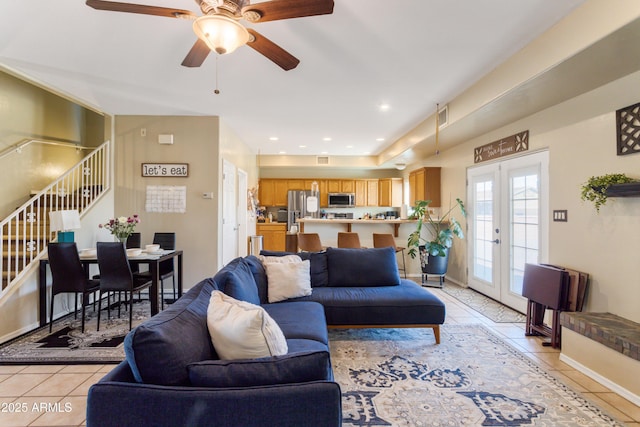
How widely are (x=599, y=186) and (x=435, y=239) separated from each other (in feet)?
9.22

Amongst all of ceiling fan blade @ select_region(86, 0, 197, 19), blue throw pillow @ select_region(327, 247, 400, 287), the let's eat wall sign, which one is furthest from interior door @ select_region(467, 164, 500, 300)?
the let's eat wall sign

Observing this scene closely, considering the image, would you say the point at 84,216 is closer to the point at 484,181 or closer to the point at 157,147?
the point at 157,147

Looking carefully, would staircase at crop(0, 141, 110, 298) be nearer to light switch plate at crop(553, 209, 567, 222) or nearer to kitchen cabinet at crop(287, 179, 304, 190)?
kitchen cabinet at crop(287, 179, 304, 190)

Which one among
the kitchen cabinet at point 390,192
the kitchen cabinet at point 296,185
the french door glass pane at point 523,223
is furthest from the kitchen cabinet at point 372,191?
the french door glass pane at point 523,223

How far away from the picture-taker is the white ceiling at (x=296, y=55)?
228 cm

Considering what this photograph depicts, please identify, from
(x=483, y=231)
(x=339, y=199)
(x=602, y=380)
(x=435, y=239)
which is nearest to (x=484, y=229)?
(x=483, y=231)

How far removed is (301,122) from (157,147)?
2260 millimetres

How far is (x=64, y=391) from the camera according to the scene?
7.17 feet

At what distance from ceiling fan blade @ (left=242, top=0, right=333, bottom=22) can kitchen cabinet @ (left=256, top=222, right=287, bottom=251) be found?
683cm

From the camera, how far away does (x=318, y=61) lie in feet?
9.83

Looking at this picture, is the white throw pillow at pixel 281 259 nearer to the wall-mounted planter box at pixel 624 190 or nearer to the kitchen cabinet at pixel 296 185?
the wall-mounted planter box at pixel 624 190

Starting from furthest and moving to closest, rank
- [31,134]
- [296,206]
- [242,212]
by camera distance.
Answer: [296,206] → [242,212] → [31,134]

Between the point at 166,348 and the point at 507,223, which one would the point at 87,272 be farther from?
the point at 507,223

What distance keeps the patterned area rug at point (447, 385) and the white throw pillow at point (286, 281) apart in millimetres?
609
